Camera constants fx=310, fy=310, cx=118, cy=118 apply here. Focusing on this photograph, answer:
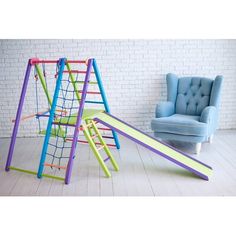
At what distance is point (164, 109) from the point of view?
15.3 ft

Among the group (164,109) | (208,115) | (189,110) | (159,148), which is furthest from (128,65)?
(159,148)

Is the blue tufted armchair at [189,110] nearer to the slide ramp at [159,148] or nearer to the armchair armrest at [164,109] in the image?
the armchair armrest at [164,109]

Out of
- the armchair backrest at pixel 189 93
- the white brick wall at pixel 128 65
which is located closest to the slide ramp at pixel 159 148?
the armchair backrest at pixel 189 93

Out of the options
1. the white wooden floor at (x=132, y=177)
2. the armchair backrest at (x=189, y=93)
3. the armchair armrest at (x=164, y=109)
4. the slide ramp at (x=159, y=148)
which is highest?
the armchair backrest at (x=189, y=93)

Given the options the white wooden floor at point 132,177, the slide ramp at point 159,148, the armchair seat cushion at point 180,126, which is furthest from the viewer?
the armchair seat cushion at point 180,126

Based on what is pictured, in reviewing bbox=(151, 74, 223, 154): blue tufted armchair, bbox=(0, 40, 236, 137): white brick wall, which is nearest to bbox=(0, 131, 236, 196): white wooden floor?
bbox=(151, 74, 223, 154): blue tufted armchair

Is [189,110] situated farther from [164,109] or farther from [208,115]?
[208,115]

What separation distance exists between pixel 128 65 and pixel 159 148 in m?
2.01

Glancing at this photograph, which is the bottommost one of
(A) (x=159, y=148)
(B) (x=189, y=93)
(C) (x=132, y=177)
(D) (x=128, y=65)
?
(C) (x=132, y=177)

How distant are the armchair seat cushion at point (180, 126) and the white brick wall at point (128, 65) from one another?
39.8 inches

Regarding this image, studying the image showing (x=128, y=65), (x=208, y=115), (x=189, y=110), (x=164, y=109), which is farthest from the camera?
(x=128, y=65)

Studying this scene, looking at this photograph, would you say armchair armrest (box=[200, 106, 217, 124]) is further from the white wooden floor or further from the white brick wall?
the white brick wall

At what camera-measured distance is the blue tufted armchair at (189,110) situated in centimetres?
424

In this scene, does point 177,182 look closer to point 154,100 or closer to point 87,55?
point 154,100
